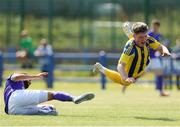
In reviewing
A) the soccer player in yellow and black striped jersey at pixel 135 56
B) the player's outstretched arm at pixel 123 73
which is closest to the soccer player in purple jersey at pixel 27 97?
the player's outstretched arm at pixel 123 73

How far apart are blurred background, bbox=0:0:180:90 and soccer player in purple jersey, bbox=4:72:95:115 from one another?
22.9 meters

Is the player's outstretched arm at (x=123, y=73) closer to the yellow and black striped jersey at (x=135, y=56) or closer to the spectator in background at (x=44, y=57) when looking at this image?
the yellow and black striped jersey at (x=135, y=56)

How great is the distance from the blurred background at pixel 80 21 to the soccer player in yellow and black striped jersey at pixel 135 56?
2159 cm

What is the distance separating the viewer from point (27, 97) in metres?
14.9

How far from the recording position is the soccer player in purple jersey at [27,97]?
48.8ft

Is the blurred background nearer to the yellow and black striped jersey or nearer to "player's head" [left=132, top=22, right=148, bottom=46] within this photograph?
the yellow and black striped jersey

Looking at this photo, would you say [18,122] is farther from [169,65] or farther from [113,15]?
[113,15]

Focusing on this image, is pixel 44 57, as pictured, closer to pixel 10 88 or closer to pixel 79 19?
pixel 79 19

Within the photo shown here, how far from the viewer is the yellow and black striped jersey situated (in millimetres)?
15625

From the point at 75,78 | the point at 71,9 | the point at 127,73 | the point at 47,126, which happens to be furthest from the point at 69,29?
the point at 47,126

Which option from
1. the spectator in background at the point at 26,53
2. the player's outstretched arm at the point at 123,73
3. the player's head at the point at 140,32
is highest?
the player's head at the point at 140,32

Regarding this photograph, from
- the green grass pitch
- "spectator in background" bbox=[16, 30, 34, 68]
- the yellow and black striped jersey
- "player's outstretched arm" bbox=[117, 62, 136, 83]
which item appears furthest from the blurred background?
"player's outstretched arm" bbox=[117, 62, 136, 83]

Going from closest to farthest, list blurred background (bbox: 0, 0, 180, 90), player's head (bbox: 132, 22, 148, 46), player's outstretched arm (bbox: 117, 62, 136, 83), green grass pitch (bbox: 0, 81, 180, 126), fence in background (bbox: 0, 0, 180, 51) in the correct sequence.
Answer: green grass pitch (bbox: 0, 81, 180, 126)
player's outstretched arm (bbox: 117, 62, 136, 83)
player's head (bbox: 132, 22, 148, 46)
blurred background (bbox: 0, 0, 180, 90)
fence in background (bbox: 0, 0, 180, 51)

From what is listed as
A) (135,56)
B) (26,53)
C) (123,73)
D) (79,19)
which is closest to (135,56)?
(135,56)
